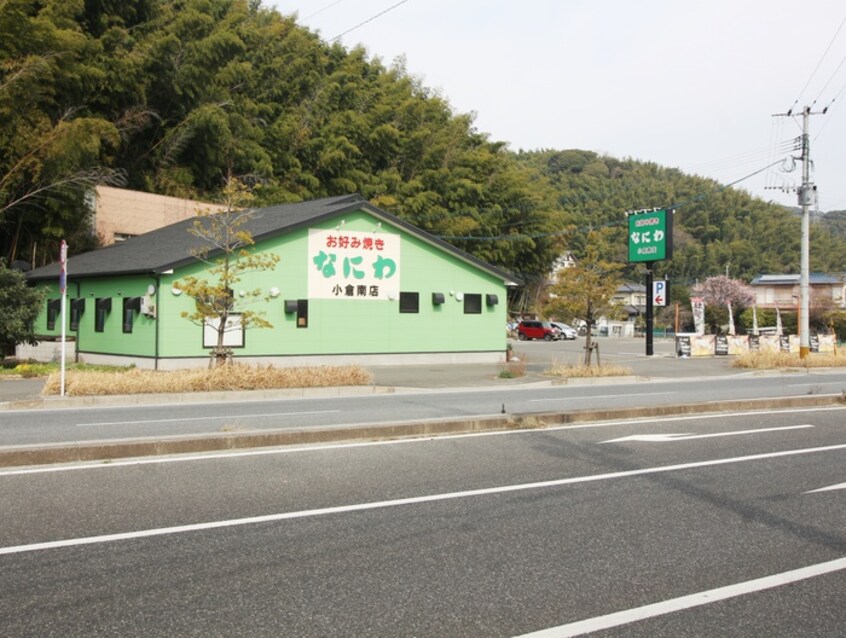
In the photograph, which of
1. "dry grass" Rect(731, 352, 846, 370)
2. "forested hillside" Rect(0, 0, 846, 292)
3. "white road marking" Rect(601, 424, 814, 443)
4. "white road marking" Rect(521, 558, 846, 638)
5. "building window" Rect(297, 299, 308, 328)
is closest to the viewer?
"white road marking" Rect(521, 558, 846, 638)

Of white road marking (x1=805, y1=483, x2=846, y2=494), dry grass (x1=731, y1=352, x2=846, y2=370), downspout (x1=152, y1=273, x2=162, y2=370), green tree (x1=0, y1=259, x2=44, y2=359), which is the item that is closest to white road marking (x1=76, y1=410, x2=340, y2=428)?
white road marking (x1=805, y1=483, x2=846, y2=494)

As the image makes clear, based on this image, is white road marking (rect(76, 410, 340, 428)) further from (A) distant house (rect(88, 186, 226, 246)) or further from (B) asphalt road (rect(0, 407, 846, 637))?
(A) distant house (rect(88, 186, 226, 246))

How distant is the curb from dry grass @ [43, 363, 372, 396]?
766 cm

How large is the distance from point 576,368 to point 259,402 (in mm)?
10568

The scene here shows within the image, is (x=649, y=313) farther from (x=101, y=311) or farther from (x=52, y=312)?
(x=52, y=312)

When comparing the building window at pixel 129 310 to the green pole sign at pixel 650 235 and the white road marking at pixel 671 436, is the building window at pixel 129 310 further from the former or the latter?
the green pole sign at pixel 650 235

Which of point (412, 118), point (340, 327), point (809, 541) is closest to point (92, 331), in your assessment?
point (340, 327)

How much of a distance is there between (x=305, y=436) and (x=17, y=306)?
53.6ft

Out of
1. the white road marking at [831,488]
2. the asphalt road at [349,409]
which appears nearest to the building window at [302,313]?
the asphalt road at [349,409]

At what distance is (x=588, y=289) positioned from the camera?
23953 millimetres

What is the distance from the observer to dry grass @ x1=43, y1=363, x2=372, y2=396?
15.8 meters

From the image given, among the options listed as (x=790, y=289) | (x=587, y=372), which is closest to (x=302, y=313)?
(x=587, y=372)

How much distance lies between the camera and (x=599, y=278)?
2428 cm

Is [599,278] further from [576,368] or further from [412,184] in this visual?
[412,184]
